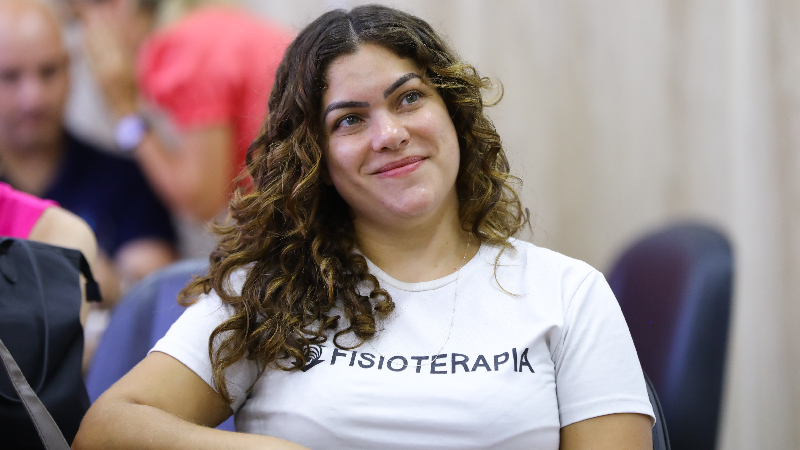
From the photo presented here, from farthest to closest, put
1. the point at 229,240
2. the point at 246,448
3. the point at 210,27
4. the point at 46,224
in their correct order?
the point at 210,27 < the point at 46,224 < the point at 229,240 < the point at 246,448

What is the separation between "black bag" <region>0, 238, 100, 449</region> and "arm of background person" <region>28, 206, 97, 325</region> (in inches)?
6.0

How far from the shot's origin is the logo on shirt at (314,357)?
1.02 meters

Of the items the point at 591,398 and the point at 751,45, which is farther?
the point at 751,45

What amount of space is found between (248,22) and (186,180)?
0.45 meters

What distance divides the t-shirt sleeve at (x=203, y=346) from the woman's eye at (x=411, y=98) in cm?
41

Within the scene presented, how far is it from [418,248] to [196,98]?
95 cm

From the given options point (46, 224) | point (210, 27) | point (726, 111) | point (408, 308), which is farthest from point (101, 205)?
point (726, 111)

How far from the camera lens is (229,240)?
1.17m

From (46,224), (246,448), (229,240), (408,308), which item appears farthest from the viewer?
(46,224)

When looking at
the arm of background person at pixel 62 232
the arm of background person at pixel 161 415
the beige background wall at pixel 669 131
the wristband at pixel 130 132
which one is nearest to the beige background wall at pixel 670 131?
the beige background wall at pixel 669 131

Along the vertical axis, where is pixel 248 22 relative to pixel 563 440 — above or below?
above

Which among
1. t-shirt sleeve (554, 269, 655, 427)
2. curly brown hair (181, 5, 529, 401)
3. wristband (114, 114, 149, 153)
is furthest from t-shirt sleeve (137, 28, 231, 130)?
t-shirt sleeve (554, 269, 655, 427)

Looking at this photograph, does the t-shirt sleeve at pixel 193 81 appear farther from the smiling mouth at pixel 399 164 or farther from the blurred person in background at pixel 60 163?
the smiling mouth at pixel 399 164

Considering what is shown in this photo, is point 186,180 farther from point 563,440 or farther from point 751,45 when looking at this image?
point 751,45
